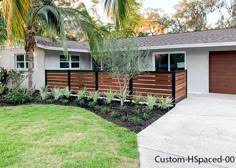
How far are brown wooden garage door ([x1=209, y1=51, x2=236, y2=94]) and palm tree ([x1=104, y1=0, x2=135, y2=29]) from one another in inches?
250

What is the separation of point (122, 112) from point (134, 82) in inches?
80.4

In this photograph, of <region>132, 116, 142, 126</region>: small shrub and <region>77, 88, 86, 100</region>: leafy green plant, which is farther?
<region>77, 88, 86, 100</region>: leafy green plant

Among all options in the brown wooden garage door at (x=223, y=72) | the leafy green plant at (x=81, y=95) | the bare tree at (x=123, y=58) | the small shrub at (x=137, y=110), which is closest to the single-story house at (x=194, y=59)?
the brown wooden garage door at (x=223, y=72)

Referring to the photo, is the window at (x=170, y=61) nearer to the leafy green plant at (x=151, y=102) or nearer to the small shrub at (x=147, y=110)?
the leafy green plant at (x=151, y=102)

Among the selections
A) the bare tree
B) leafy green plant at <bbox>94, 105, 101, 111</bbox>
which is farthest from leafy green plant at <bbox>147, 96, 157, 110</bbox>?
leafy green plant at <bbox>94, 105, 101, 111</bbox>

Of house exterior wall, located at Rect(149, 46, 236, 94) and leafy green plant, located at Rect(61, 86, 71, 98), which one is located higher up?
house exterior wall, located at Rect(149, 46, 236, 94)

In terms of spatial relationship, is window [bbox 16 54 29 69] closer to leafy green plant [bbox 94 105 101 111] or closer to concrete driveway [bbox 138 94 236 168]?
leafy green plant [bbox 94 105 101 111]

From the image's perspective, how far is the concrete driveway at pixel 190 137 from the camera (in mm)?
4367

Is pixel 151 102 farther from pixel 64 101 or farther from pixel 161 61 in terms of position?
pixel 161 61

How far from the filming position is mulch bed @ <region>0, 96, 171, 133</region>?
675 cm

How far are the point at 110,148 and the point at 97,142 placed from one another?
1.43ft

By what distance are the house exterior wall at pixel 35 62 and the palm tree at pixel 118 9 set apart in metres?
7.24

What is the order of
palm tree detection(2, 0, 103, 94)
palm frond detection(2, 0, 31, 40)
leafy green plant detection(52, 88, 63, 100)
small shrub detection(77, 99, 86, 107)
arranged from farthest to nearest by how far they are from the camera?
1. leafy green plant detection(52, 88, 63, 100)
2. palm tree detection(2, 0, 103, 94)
3. small shrub detection(77, 99, 86, 107)
4. palm frond detection(2, 0, 31, 40)

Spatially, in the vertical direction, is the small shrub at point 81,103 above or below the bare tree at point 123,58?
below
